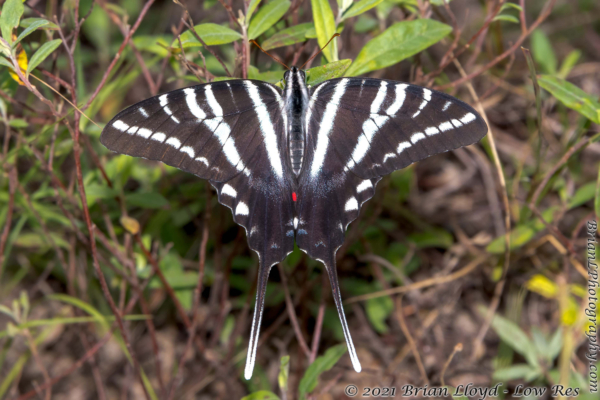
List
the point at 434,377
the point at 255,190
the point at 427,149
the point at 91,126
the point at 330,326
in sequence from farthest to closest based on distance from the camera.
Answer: the point at 330,326 < the point at 434,377 < the point at 91,126 < the point at 255,190 < the point at 427,149

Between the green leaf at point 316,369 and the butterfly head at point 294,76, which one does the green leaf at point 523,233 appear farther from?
the butterfly head at point 294,76

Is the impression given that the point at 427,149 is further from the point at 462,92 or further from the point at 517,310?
the point at 462,92

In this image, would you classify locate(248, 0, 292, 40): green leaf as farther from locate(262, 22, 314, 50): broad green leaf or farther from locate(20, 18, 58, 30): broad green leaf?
locate(20, 18, 58, 30): broad green leaf

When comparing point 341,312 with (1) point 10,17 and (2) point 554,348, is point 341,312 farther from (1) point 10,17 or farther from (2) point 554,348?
(1) point 10,17

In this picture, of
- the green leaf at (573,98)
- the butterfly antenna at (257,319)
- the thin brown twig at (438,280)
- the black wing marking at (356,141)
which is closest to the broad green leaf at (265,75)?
the black wing marking at (356,141)

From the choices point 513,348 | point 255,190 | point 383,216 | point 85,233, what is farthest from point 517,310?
point 85,233

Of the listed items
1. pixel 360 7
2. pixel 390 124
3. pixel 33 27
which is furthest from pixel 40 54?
pixel 390 124

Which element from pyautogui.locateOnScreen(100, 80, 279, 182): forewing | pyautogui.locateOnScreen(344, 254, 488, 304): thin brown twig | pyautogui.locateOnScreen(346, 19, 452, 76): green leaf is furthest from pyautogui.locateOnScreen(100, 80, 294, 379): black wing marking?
pyautogui.locateOnScreen(344, 254, 488, 304): thin brown twig
